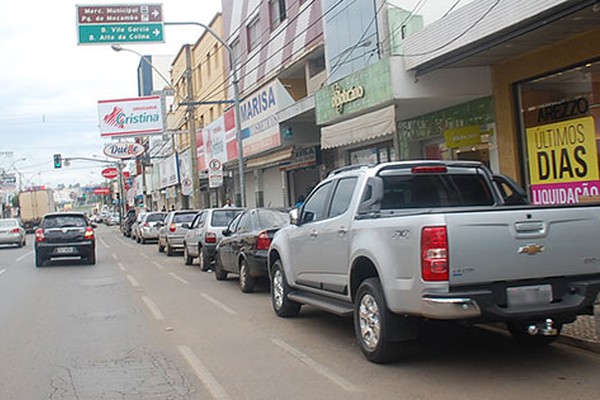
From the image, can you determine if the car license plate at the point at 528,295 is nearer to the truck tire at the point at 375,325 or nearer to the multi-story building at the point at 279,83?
the truck tire at the point at 375,325

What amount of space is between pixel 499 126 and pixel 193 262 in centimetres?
1070

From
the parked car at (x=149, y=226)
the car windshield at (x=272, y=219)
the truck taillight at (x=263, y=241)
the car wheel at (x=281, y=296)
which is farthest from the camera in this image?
the parked car at (x=149, y=226)

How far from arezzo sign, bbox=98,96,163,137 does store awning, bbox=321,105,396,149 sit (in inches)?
1160

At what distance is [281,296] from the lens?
9961 millimetres

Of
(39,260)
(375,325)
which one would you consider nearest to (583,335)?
(375,325)

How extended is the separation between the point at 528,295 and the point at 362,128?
1003cm

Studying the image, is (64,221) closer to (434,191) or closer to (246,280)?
(246,280)

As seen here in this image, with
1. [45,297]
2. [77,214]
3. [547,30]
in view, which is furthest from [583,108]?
[77,214]

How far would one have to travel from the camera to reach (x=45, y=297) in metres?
13.5

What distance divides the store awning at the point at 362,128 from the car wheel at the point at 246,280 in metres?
4.34

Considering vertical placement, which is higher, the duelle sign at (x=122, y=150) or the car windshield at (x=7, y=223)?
the duelle sign at (x=122, y=150)

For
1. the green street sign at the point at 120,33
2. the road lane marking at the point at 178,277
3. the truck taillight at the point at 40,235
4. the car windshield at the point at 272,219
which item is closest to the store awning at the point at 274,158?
the green street sign at the point at 120,33

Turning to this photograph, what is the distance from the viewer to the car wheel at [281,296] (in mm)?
9750

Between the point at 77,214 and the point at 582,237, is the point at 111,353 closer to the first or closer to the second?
the point at 582,237
